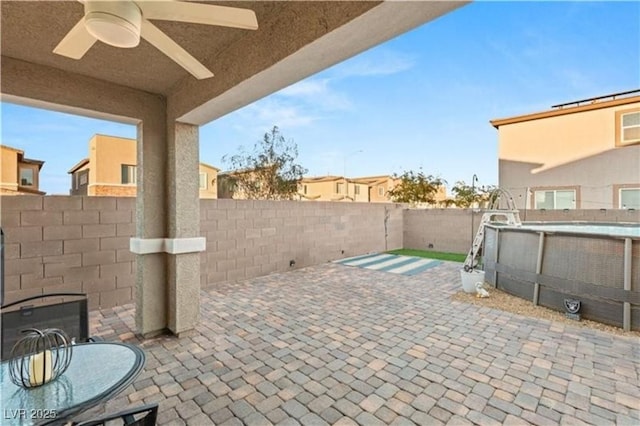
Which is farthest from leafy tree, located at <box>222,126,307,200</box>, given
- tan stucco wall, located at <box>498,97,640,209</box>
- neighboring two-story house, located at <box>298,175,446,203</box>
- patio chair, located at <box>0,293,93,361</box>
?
neighboring two-story house, located at <box>298,175,446,203</box>

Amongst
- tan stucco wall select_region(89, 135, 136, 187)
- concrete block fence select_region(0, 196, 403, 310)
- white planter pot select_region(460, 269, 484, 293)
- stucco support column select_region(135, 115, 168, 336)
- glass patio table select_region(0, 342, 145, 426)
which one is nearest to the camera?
glass patio table select_region(0, 342, 145, 426)

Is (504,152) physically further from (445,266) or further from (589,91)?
(445,266)

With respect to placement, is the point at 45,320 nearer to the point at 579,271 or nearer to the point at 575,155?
the point at 579,271

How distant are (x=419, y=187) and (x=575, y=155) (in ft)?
20.3

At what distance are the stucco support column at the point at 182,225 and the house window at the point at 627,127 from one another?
41.8 feet

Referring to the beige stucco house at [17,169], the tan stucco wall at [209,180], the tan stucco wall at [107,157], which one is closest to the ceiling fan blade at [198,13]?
the beige stucco house at [17,169]

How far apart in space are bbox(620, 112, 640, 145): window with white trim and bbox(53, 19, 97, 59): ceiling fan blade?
13557 millimetres

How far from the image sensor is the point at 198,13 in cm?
157

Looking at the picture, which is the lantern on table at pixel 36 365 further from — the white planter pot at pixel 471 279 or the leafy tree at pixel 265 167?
the leafy tree at pixel 265 167

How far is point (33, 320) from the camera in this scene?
2.34m

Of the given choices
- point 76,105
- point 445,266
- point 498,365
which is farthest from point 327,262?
point 76,105

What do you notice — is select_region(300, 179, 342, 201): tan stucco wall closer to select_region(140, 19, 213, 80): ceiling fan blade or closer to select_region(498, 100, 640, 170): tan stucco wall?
select_region(498, 100, 640, 170): tan stucco wall

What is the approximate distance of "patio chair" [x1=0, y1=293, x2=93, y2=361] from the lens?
2262 mm

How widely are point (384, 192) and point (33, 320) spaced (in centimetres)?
2468
